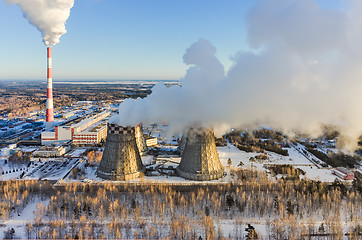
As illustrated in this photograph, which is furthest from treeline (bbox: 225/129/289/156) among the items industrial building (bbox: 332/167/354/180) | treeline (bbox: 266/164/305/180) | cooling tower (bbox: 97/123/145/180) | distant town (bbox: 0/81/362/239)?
A: cooling tower (bbox: 97/123/145/180)

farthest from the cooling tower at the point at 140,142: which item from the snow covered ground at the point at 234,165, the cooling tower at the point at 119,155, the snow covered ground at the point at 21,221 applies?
the snow covered ground at the point at 21,221

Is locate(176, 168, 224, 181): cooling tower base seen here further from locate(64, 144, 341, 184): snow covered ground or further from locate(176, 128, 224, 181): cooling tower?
locate(64, 144, 341, 184): snow covered ground

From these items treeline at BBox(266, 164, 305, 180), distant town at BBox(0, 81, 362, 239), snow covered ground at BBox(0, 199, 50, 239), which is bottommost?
snow covered ground at BBox(0, 199, 50, 239)

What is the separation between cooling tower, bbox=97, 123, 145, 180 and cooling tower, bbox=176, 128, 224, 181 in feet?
12.3

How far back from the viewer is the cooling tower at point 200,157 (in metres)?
16.6

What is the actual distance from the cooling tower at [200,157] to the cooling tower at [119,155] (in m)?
3.76

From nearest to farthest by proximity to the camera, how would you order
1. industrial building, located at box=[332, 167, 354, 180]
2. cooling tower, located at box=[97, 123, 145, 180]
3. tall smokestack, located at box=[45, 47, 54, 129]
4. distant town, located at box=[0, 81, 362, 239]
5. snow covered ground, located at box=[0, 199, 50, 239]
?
snow covered ground, located at box=[0, 199, 50, 239] → distant town, located at box=[0, 81, 362, 239] → cooling tower, located at box=[97, 123, 145, 180] → industrial building, located at box=[332, 167, 354, 180] → tall smokestack, located at box=[45, 47, 54, 129]

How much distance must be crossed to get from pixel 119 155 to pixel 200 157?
5.48m

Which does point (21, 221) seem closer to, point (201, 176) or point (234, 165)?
point (201, 176)

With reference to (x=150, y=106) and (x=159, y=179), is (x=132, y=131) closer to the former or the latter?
(x=150, y=106)

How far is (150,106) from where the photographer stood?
15.8 m

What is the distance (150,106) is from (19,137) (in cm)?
2716

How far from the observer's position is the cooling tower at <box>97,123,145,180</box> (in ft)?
53.8

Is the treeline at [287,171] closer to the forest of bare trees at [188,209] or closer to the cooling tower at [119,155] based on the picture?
the forest of bare trees at [188,209]
